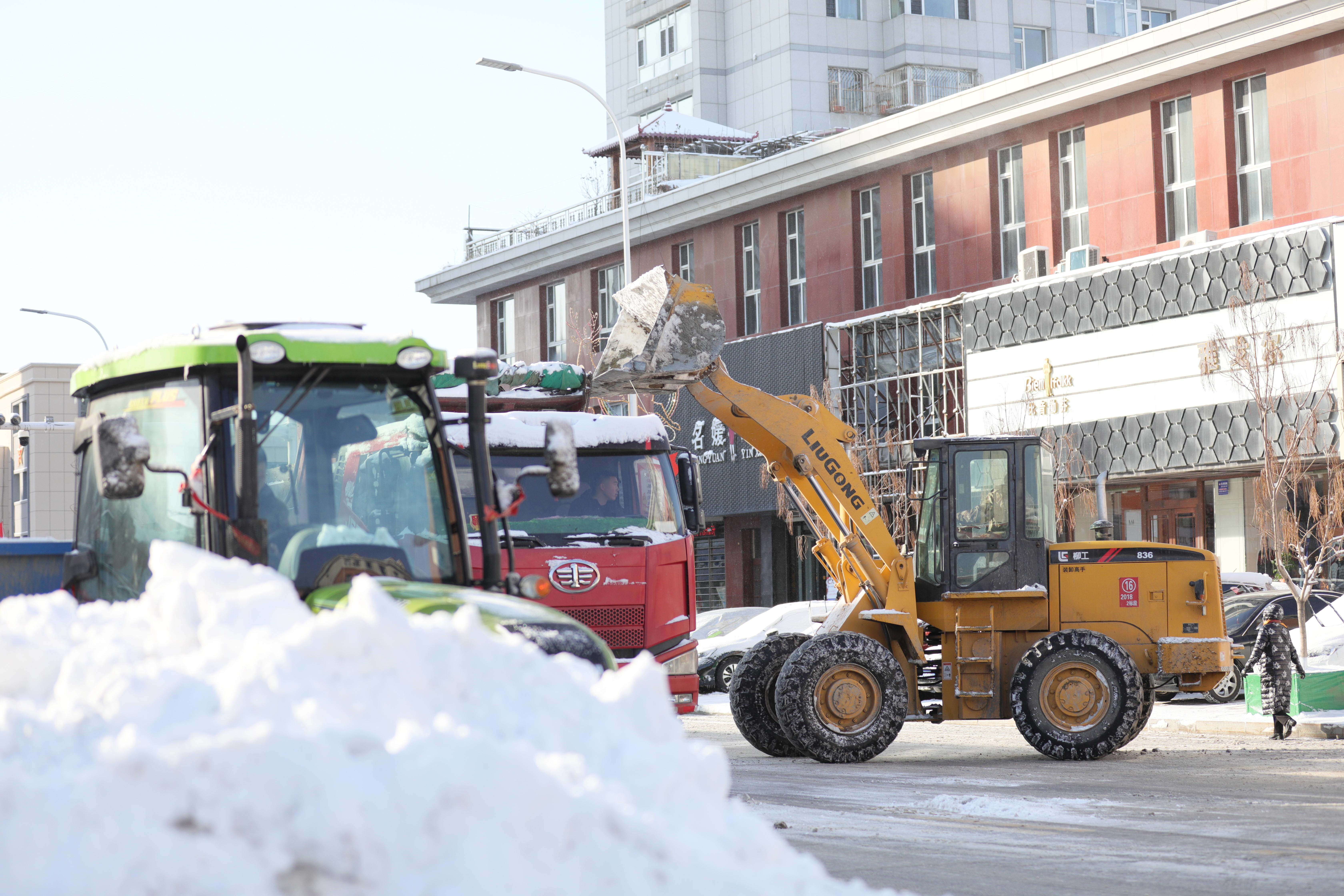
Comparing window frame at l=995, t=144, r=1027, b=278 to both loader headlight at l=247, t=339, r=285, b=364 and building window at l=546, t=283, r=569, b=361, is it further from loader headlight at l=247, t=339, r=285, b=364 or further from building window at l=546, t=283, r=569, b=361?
loader headlight at l=247, t=339, r=285, b=364

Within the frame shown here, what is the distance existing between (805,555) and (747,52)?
92.5 ft

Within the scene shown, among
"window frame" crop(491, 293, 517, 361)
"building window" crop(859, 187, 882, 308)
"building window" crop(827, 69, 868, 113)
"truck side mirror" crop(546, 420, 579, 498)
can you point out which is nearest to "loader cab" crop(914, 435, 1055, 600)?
Result: "truck side mirror" crop(546, 420, 579, 498)

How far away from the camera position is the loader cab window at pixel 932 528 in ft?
52.6

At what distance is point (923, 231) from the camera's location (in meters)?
41.0

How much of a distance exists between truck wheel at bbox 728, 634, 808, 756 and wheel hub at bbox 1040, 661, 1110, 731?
2.49m

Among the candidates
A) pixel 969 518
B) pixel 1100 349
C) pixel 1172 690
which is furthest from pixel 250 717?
pixel 1100 349

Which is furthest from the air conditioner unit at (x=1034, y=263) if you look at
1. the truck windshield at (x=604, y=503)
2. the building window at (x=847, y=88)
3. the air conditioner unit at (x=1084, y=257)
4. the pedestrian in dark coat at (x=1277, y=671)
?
the building window at (x=847, y=88)

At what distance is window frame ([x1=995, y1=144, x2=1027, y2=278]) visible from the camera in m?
38.6

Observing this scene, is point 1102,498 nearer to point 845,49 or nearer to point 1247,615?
point 1247,615

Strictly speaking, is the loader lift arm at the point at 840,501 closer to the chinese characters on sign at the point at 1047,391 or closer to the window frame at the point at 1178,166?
the chinese characters on sign at the point at 1047,391

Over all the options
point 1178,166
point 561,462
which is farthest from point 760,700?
point 1178,166

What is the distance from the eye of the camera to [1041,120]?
125 feet

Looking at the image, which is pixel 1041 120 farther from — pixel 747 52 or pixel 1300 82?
pixel 747 52

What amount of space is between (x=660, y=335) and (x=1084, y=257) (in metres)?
22.3
